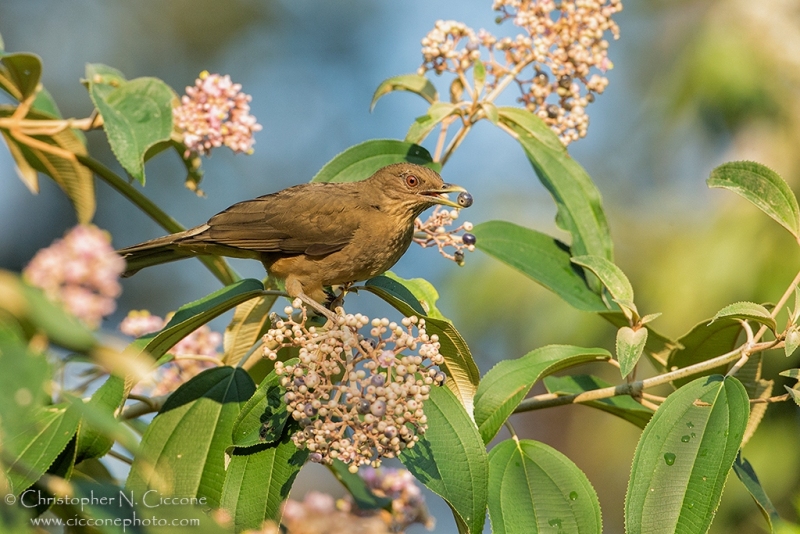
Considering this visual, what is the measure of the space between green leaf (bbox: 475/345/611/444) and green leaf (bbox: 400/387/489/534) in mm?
113

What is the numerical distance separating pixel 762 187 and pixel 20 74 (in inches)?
106

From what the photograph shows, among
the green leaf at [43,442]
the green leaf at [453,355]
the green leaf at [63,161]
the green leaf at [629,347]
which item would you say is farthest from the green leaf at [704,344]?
the green leaf at [63,161]

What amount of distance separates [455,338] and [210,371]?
861mm

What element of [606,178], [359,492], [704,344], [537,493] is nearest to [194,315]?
[359,492]

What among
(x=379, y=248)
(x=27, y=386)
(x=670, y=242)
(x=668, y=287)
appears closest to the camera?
(x=27, y=386)

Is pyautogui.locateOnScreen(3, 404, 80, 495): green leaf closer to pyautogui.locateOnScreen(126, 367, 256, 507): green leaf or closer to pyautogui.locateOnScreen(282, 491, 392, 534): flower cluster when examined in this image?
pyautogui.locateOnScreen(126, 367, 256, 507): green leaf

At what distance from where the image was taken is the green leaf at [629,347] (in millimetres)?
2338

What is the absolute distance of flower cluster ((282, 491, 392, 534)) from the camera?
200 centimetres

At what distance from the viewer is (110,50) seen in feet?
51.7

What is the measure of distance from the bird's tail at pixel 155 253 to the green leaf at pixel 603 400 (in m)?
1.44

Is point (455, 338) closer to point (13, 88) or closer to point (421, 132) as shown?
point (421, 132)

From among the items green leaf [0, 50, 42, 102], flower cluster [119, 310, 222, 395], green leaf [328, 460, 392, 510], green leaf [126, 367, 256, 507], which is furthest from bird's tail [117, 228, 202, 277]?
green leaf [328, 460, 392, 510]

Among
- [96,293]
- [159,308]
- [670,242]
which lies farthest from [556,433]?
[96,293]

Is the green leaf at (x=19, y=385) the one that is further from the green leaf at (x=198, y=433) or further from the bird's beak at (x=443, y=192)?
the bird's beak at (x=443, y=192)
